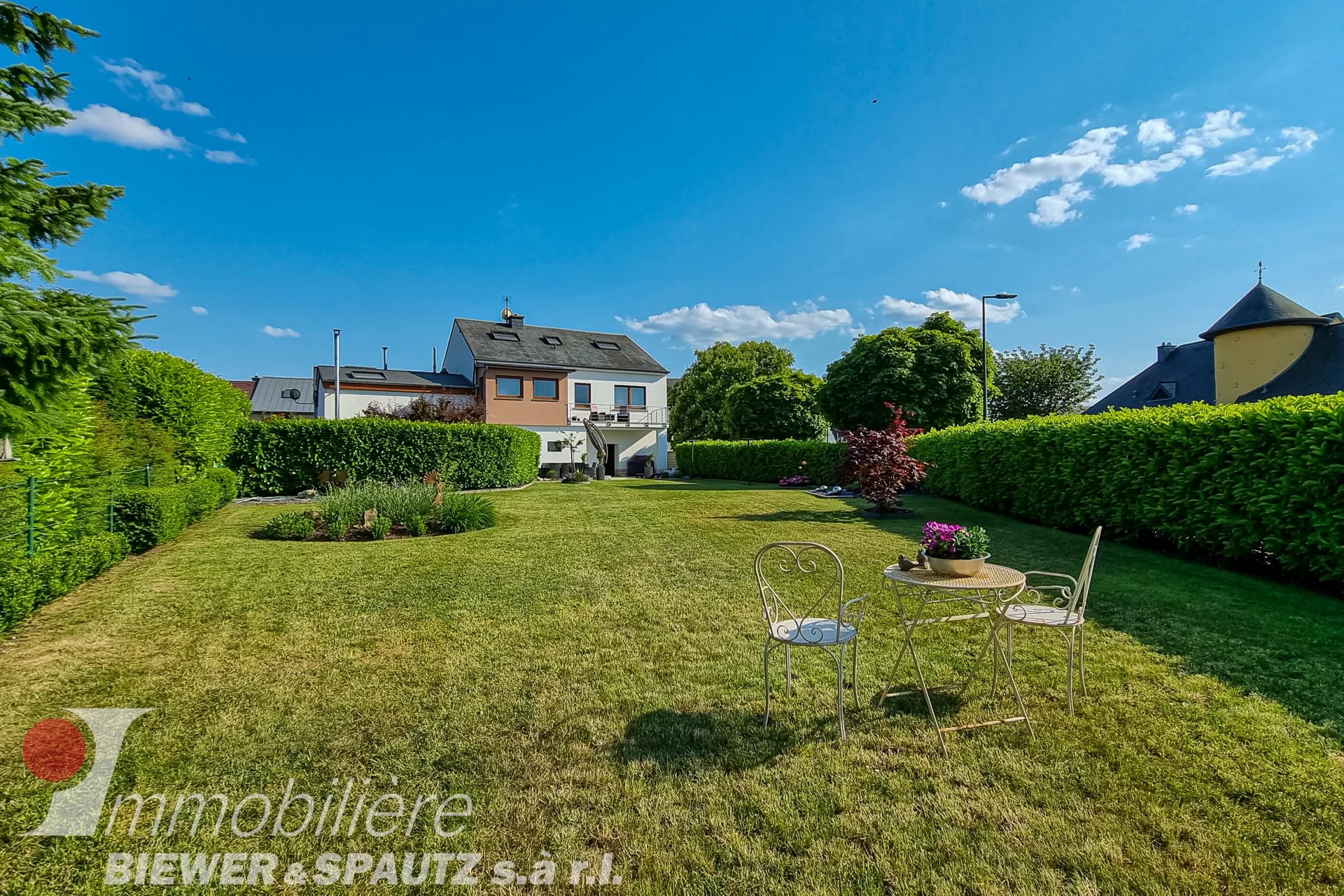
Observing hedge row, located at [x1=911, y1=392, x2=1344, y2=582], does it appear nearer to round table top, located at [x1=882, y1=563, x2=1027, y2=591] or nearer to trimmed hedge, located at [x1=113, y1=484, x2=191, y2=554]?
round table top, located at [x1=882, y1=563, x2=1027, y2=591]

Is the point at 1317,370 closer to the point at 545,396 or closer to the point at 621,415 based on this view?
the point at 621,415

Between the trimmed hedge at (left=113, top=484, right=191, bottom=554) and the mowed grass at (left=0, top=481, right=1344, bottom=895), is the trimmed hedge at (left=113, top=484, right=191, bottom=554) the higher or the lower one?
the higher one

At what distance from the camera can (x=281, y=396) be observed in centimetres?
4116

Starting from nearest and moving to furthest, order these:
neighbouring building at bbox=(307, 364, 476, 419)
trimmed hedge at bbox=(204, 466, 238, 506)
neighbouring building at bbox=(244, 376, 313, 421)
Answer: trimmed hedge at bbox=(204, 466, 238, 506), neighbouring building at bbox=(307, 364, 476, 419), neighbouring building at bbox=(244, 376, 313, 421)

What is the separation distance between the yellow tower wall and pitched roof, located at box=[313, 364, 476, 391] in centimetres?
3491

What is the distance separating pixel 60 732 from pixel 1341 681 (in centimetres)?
799

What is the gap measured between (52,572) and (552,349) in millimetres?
29189

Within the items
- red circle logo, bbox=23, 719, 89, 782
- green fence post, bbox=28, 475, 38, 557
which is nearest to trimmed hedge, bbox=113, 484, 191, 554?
green fence post, bbox=28, 475, 38, 557

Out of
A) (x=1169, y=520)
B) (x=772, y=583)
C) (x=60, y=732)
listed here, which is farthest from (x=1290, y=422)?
(x=60, y=732)

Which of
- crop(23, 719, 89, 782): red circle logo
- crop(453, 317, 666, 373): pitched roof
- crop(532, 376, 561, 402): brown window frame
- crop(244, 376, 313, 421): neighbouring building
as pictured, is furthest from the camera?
crop(244, 376, 313, 421): neighbouring building

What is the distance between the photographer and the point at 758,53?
10.1m

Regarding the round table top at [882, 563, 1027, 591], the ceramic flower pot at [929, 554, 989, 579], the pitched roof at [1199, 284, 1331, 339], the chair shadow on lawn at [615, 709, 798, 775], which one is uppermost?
the pitched roof at [1199, 284, 1331, 339]

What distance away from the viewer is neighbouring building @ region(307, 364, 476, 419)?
29156 mm

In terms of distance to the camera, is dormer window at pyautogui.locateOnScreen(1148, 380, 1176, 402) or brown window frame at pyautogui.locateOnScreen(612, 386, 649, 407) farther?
brown window frame at pyautogui.locateOnScreen(612, 386, 649, 407)
